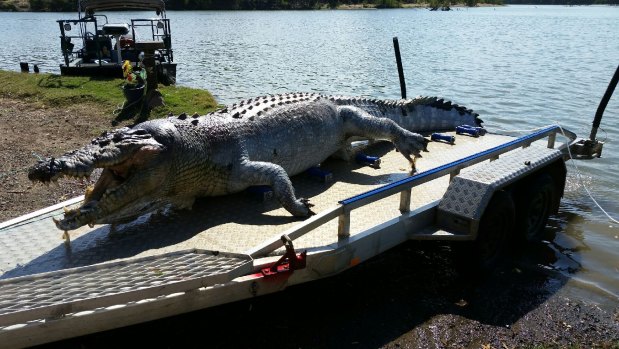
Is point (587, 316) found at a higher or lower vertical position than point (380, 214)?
lower

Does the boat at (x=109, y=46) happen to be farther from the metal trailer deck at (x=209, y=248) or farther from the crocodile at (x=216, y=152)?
the metal trailer deck at (x=209, y=248)

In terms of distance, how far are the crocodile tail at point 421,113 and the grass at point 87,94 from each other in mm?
6445

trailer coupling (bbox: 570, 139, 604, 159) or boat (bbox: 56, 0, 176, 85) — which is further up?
boat (bbox: 56, 0, 176, 85)

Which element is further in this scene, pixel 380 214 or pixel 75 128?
pixel 75 128

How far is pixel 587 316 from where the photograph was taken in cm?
471

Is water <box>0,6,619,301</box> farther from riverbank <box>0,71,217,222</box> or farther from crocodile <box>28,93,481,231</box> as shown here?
riverbank <box>0,71,217,222</box>

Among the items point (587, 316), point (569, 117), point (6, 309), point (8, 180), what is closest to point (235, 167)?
point (6, 309)

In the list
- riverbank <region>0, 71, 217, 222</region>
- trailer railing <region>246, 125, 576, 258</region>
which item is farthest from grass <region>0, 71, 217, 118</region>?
trailer railing <region>246, 125, 576, 258</region>

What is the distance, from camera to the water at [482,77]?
266 inches

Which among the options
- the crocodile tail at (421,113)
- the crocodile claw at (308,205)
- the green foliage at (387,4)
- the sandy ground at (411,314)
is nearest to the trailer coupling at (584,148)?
the crocodile tail at (421,113)

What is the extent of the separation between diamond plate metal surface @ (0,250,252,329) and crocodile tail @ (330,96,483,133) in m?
4.08

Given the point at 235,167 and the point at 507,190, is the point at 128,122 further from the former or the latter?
the point at 507,190

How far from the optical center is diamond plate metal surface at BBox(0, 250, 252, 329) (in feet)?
9.34

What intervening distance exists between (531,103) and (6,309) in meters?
15.3
